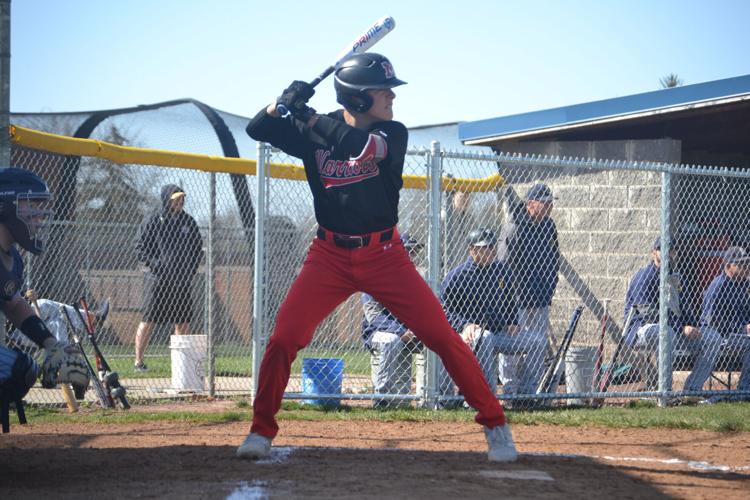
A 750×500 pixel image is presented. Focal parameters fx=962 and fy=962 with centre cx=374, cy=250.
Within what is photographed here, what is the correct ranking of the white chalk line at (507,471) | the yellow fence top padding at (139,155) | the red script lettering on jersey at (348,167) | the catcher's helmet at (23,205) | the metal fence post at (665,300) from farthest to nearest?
1. the metal fence post at (665,300)
2. the yellow fence top padding at (139,155)
3. the catcher's helmet at (23,205)
4. the red script lettering on jersey at (348,167)
5. the white chalk line at (507,471)

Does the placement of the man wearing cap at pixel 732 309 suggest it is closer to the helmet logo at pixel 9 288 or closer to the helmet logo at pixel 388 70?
the helmet logo at pixel 388 70

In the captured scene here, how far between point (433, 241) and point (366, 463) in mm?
2715

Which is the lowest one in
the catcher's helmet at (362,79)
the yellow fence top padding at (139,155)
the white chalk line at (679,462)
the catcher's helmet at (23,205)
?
the white chalk line at (679,462)

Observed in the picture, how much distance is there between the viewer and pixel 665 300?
26.8 feet

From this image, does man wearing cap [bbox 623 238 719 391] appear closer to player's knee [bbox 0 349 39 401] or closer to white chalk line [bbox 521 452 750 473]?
white chalk line [bbox 521 452 750 473]

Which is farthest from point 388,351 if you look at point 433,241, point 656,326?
point 656,326

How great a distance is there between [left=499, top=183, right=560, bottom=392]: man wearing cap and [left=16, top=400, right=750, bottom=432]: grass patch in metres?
1.08

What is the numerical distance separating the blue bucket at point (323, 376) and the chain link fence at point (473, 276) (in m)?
0.01

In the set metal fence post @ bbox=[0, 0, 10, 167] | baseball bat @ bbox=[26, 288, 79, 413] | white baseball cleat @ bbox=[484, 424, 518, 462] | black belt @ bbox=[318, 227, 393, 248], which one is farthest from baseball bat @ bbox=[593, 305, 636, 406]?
metal fence post @ bbox=[0, 0, 10, 167]

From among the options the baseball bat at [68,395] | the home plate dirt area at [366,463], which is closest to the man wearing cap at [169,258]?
the baseball bat at [68,395]

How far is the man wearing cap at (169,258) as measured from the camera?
8797 millimetres

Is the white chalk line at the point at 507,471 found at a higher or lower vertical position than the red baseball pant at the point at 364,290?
lower

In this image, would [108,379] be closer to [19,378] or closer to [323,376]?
[323,376]

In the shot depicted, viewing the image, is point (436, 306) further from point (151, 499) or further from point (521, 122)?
point (521, 122)
